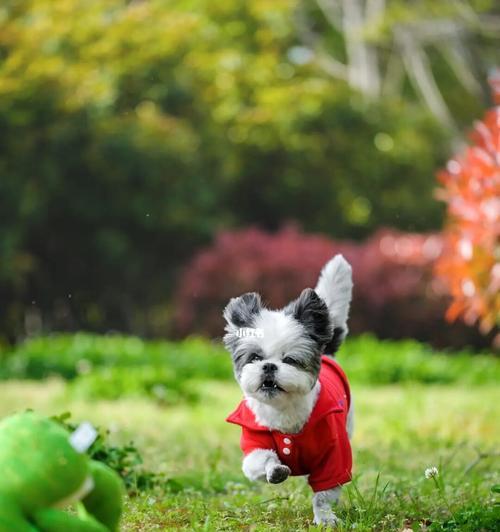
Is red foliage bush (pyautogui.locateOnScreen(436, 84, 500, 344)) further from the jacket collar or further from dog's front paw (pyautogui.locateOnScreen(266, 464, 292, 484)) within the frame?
dog's front paw (pyautogui.locateOnScreen(266, 464, 292, 484))

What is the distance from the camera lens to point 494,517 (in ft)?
11.8

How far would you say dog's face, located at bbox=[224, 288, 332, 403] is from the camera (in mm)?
3672

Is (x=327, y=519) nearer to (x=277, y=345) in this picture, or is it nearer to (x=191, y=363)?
(x=277, y=345)

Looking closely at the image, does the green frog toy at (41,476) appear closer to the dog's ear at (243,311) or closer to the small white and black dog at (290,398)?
the small white and black dog at (290,398)

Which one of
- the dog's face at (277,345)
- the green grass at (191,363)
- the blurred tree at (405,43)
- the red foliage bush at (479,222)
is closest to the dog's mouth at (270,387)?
the dog's face at (277,345)

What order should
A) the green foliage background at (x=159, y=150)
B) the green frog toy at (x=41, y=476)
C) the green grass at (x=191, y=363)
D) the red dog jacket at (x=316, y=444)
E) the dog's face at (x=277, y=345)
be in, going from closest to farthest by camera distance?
the green frog toy at (x=41, y=476)
the dog's face at (x=277, y=345)
the red dog jacket at (x=316, y=444)
the green grass at (x=191, y=363)
the green foliage background at (x=159, y=150)

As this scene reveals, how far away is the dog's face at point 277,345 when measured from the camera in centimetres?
367

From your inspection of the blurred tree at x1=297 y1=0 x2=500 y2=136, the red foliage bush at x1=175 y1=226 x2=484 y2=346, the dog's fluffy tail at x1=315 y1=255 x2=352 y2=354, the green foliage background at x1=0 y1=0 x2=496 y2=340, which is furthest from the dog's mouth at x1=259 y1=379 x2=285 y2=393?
the blurred tree at x1=297 y1=0 x2=500 y2=136

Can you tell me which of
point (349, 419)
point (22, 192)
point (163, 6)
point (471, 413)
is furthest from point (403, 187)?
point (349, 419)

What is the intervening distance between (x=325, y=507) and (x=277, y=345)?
2.29ft

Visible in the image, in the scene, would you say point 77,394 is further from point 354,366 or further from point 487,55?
point 487,55

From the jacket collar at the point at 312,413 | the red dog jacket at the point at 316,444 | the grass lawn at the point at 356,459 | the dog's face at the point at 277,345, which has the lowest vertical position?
the grass lawn at the point at 356,459

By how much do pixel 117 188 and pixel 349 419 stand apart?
1195 centimetres

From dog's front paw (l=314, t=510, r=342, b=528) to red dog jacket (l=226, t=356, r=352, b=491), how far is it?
11cm
